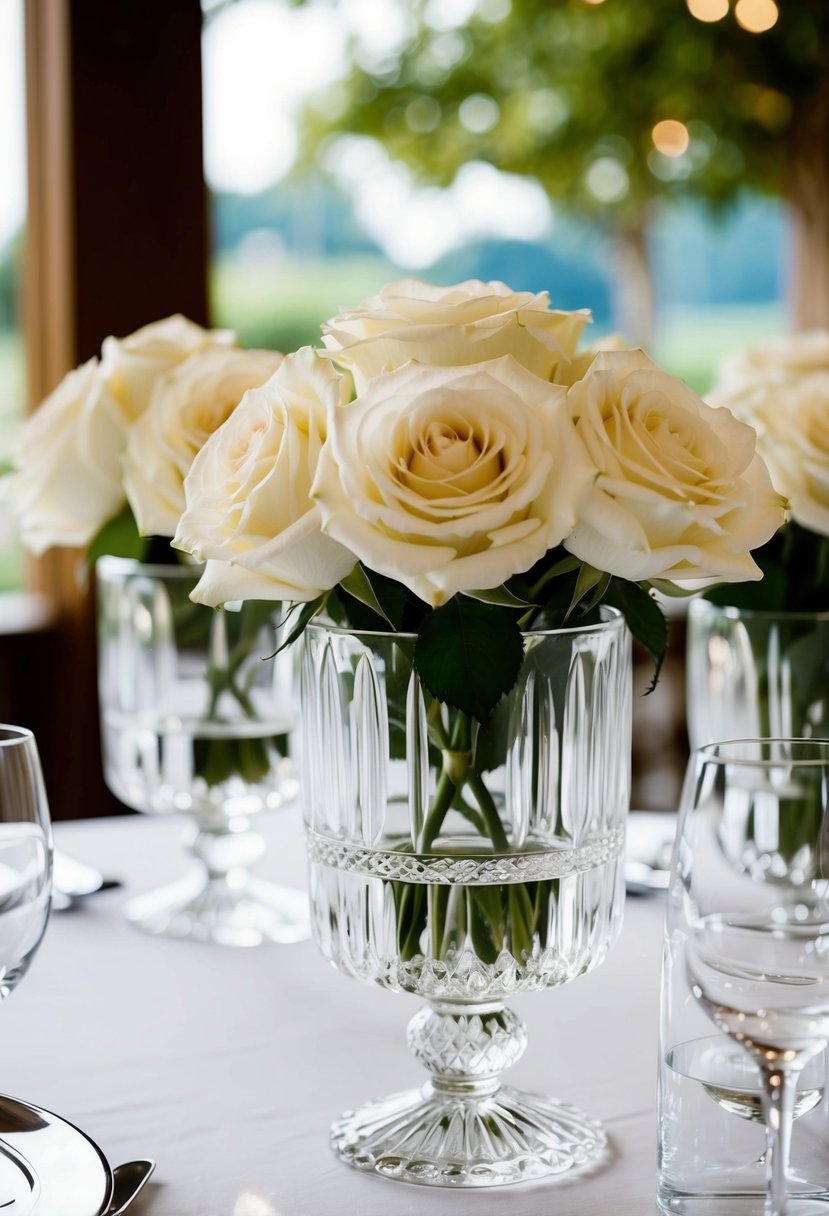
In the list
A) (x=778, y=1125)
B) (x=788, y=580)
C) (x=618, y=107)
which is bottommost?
(x=778, y=1125)

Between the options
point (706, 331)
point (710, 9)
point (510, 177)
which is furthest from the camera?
point (706, 331)

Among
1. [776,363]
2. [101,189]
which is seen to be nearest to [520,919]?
[776,363]

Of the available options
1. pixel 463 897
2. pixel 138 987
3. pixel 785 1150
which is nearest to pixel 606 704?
pixel 463 897

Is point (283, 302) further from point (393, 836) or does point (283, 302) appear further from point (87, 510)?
point (393, 836)

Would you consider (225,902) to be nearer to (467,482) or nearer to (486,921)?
(486,921)

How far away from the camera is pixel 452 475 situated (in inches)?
25.6

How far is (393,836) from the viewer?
0.74 meters


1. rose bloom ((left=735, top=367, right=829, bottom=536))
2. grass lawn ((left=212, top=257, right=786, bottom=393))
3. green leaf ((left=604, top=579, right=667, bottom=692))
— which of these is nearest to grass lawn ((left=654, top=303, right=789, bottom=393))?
grass lawn ((left=212, top=257, right=786, bottom=393))

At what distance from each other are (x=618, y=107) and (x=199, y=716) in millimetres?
3419

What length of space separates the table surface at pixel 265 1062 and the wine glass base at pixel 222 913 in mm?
16

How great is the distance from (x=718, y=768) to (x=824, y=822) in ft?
0.18

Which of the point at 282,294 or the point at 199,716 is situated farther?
the point at 282,294

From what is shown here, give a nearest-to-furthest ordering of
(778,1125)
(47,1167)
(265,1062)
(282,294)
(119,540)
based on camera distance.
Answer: (778,1125)
(47,1167)
(265,1062)
(119,540)
(282,294)

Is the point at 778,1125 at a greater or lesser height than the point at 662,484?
lesser
